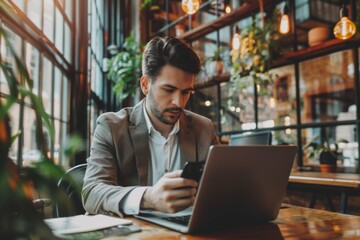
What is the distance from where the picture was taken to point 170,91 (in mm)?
1745

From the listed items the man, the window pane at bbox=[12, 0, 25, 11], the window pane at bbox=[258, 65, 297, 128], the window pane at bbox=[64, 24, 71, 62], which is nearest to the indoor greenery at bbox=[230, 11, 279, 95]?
the window pane at bbox=[258, 65, 297, 128]

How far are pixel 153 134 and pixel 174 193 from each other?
838 millimetres

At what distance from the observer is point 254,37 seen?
13.4ft

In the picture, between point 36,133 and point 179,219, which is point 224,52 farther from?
point 36,133

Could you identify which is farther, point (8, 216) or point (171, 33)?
point (171, 33)

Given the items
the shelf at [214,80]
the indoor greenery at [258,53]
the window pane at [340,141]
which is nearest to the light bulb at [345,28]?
the window pane at [340,141]

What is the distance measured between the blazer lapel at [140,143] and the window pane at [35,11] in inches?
52.7

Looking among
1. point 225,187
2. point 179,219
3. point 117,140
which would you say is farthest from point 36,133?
point 117,140

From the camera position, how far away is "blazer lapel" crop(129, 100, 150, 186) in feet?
5.30

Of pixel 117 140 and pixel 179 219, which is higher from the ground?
pixel 117 140

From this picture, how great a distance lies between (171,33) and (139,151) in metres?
4.92

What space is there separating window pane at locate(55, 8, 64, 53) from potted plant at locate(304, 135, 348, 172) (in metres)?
2.75

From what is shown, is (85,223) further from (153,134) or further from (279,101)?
(279,101)

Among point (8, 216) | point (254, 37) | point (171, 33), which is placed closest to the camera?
point (8, 216)
